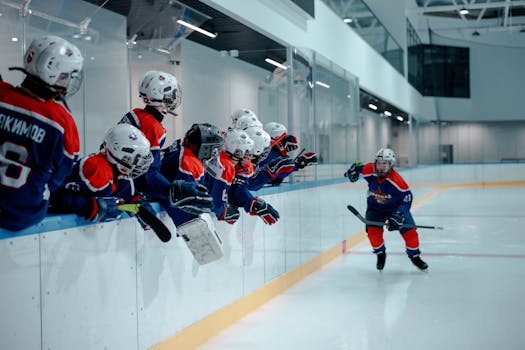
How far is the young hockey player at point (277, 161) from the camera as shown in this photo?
231 inches

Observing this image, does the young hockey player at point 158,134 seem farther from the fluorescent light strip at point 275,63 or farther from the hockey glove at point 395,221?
the hockey glove at point 395,221

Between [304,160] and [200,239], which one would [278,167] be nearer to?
[304,160]

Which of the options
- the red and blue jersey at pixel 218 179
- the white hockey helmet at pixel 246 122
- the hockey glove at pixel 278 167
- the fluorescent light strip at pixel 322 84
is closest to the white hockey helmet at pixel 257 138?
the white hockey helmet at pixel 246 122

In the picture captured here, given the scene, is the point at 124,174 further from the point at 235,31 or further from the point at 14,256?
the point at 235,31

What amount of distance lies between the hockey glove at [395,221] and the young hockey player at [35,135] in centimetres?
465

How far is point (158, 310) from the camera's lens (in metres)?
3.66

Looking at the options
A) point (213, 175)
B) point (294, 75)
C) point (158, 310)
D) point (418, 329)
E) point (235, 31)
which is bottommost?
point (418, 329)

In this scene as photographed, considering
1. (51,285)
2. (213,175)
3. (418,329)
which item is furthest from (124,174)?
(418,329)

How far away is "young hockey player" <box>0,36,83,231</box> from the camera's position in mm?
2469

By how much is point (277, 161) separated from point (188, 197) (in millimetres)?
2600

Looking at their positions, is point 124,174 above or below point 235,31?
below

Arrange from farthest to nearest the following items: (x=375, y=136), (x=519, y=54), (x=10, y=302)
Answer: (x=519, y=54)
(x=375, y=136)
(x=10, y=302)

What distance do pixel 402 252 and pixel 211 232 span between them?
4996mm

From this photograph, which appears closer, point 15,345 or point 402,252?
point 15,345
